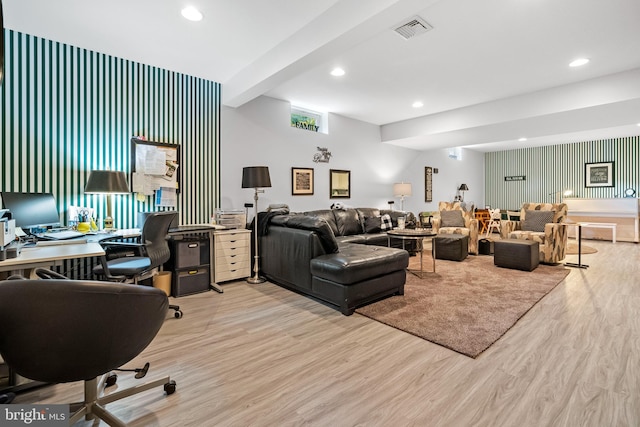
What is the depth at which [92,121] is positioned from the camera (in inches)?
142

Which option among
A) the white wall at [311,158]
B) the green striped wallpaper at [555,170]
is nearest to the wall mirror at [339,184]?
the white wall at [311,158]

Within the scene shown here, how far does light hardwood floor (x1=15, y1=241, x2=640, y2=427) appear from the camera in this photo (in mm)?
1653

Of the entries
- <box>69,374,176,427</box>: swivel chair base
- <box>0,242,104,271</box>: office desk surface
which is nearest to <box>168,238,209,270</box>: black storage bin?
<box>0,242,104,271</box>: office desk surface

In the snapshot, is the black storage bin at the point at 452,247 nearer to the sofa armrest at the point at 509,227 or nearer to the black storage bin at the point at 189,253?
the sofa armrest at the point at 509,227

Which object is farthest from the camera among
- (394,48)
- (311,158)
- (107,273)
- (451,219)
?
(451,219)

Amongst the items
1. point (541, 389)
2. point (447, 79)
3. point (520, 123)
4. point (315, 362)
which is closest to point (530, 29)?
point (447, 79)

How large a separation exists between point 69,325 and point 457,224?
6489 millimetres

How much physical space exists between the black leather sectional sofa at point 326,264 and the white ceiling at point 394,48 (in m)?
1.81

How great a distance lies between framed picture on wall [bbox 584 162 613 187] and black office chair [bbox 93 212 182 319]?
11.2 m

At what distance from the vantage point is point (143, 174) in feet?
12.9

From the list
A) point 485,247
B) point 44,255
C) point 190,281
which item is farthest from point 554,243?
point 44,255

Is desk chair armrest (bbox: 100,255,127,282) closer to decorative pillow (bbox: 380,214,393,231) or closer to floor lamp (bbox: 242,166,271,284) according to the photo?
floor lamp (bbox: 242,166,271,284)

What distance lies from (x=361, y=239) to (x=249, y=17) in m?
3.49

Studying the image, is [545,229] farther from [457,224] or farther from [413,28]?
[413,28]
